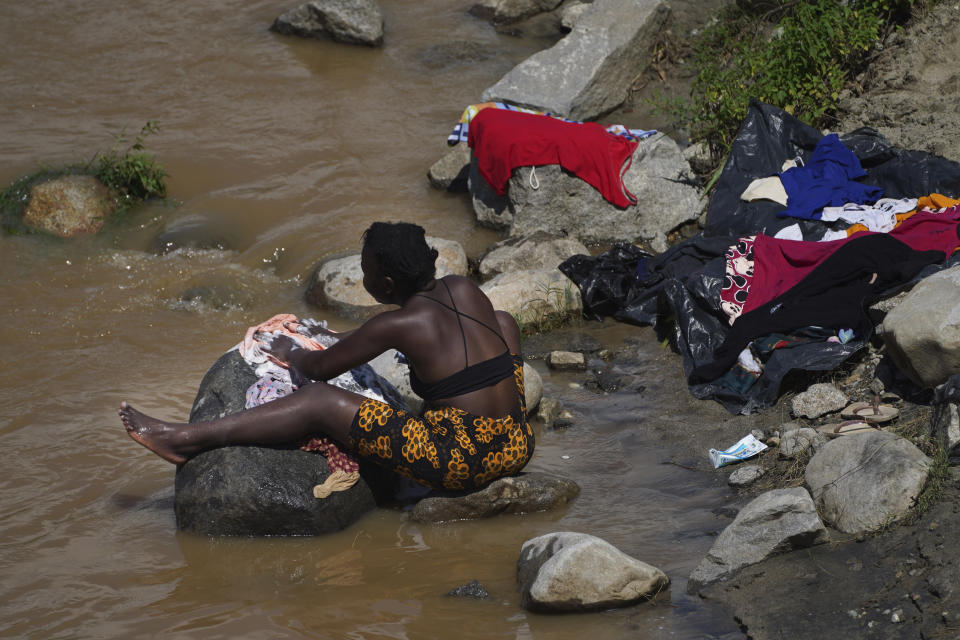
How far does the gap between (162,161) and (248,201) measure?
120cm

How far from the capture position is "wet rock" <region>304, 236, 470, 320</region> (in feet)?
24.9

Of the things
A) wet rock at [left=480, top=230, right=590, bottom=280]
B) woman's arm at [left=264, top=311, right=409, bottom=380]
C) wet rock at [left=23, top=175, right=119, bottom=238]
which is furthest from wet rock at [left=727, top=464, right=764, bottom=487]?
wet rock at [left=23, top=175, right=119, bottom=238]

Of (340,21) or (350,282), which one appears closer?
(350,282)

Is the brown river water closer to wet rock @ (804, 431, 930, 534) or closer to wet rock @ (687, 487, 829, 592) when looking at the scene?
wet rock @ (687, 487, 829, 592)

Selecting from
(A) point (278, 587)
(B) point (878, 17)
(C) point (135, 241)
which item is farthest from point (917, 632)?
(C) point (135, 241)

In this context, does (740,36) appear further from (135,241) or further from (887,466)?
(887,466)

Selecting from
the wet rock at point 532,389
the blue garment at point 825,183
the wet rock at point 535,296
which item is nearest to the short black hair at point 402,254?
the wet rock at point 532,389

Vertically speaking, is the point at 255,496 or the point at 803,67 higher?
the point at 803,67

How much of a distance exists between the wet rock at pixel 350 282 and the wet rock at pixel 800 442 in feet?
11.3

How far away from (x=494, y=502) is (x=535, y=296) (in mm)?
2604

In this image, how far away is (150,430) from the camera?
4.50 metres

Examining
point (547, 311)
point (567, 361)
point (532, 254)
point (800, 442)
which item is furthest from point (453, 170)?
point (800, 442)

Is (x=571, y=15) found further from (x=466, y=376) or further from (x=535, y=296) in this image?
(x=466, y=376)

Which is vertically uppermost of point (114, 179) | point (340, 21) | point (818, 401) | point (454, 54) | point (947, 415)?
point (340, 21)
